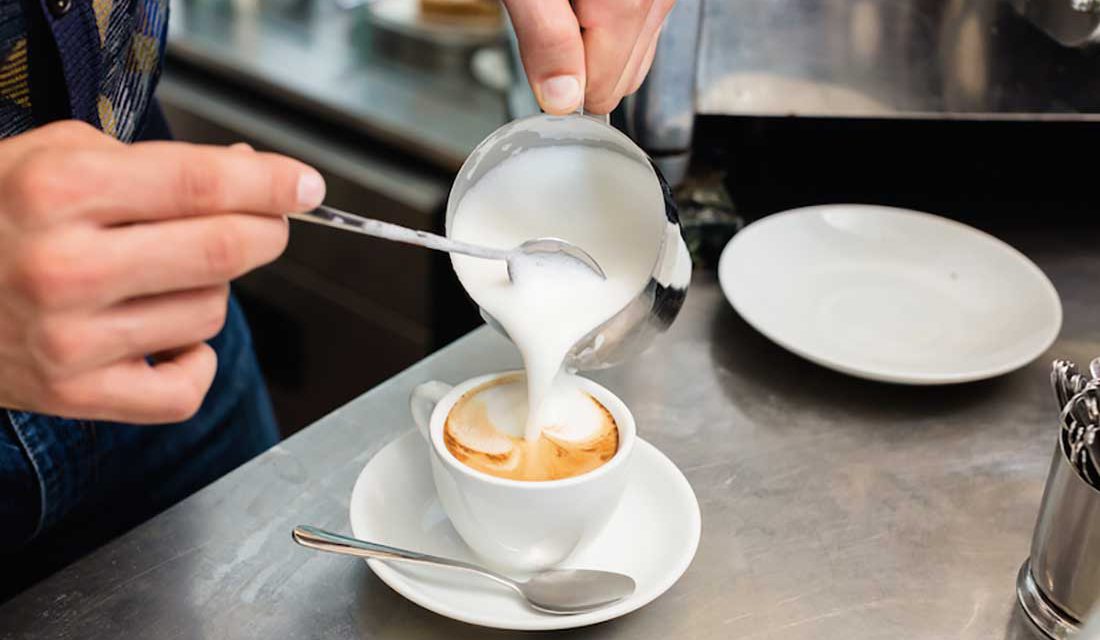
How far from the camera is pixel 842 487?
95cm

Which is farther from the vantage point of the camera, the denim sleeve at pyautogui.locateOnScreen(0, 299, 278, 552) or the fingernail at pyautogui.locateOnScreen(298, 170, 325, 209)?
the denim sleeve at pyautogui.locateOnScreen(0, 299, 278, 552)

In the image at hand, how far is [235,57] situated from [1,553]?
1.37 metres

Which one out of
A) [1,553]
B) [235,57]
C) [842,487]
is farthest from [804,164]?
[235,57]

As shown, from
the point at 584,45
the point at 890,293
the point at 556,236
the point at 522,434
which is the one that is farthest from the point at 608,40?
the point at 890,293

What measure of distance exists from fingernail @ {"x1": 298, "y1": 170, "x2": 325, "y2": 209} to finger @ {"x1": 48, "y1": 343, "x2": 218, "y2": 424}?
0.37 ft

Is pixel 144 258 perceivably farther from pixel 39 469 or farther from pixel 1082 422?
pixel 1082 422

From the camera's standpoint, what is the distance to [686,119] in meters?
1.18

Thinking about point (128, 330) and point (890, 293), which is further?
point (890, 293)

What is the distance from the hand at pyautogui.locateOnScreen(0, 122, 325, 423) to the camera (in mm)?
537

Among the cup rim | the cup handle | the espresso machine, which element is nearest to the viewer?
the cup rim

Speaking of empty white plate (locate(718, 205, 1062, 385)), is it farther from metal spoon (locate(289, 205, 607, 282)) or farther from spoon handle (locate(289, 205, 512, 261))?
spoon handle (locate(289, 205, 512, 261))

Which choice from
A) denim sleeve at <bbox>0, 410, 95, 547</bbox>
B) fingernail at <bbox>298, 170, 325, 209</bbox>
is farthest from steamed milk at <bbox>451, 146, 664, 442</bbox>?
denim sleeve at <bbox>0, 410, 95, 547</bbox>

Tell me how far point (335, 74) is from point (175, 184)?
63.6 inches

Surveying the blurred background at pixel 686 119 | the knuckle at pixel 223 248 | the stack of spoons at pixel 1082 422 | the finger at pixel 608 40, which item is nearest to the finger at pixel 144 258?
the knuckle at pixel 223 248
